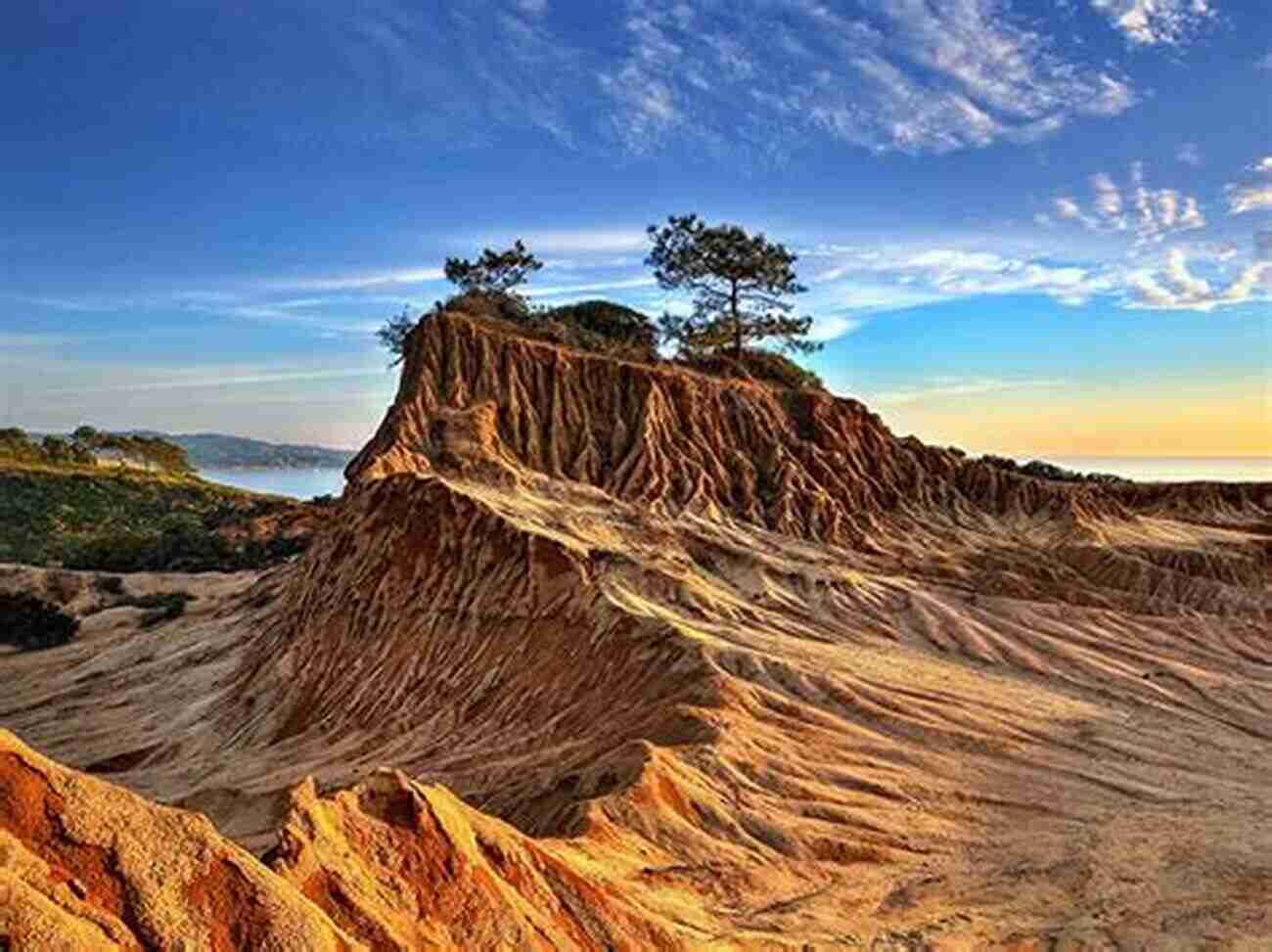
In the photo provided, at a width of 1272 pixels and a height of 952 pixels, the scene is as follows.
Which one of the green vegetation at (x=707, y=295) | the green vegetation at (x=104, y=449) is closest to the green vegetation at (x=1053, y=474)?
the green vegetation at (x=707, y=295)

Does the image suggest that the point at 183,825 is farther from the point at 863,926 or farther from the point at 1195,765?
the point at 1195,765

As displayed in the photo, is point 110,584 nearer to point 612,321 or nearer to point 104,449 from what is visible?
point 612,321

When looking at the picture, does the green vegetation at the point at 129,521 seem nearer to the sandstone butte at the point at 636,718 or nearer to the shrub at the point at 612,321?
the sandstone butte at the point at 636,718

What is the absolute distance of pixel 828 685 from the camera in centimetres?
1814

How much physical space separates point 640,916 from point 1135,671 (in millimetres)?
18571

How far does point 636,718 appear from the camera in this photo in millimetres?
16562

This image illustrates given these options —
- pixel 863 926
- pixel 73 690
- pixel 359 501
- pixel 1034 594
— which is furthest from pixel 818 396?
pixel 863 926

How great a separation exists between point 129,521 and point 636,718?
2482 inches

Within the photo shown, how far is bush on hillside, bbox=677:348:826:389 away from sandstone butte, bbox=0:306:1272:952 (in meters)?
5.22

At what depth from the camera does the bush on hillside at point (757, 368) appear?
4397cm

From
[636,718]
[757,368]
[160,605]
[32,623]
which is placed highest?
[757,368]

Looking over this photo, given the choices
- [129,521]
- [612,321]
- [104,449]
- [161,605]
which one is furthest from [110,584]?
[104,449]

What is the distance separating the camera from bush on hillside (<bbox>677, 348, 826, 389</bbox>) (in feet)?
144

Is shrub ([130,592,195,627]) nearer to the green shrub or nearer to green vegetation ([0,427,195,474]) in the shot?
the green shrub
